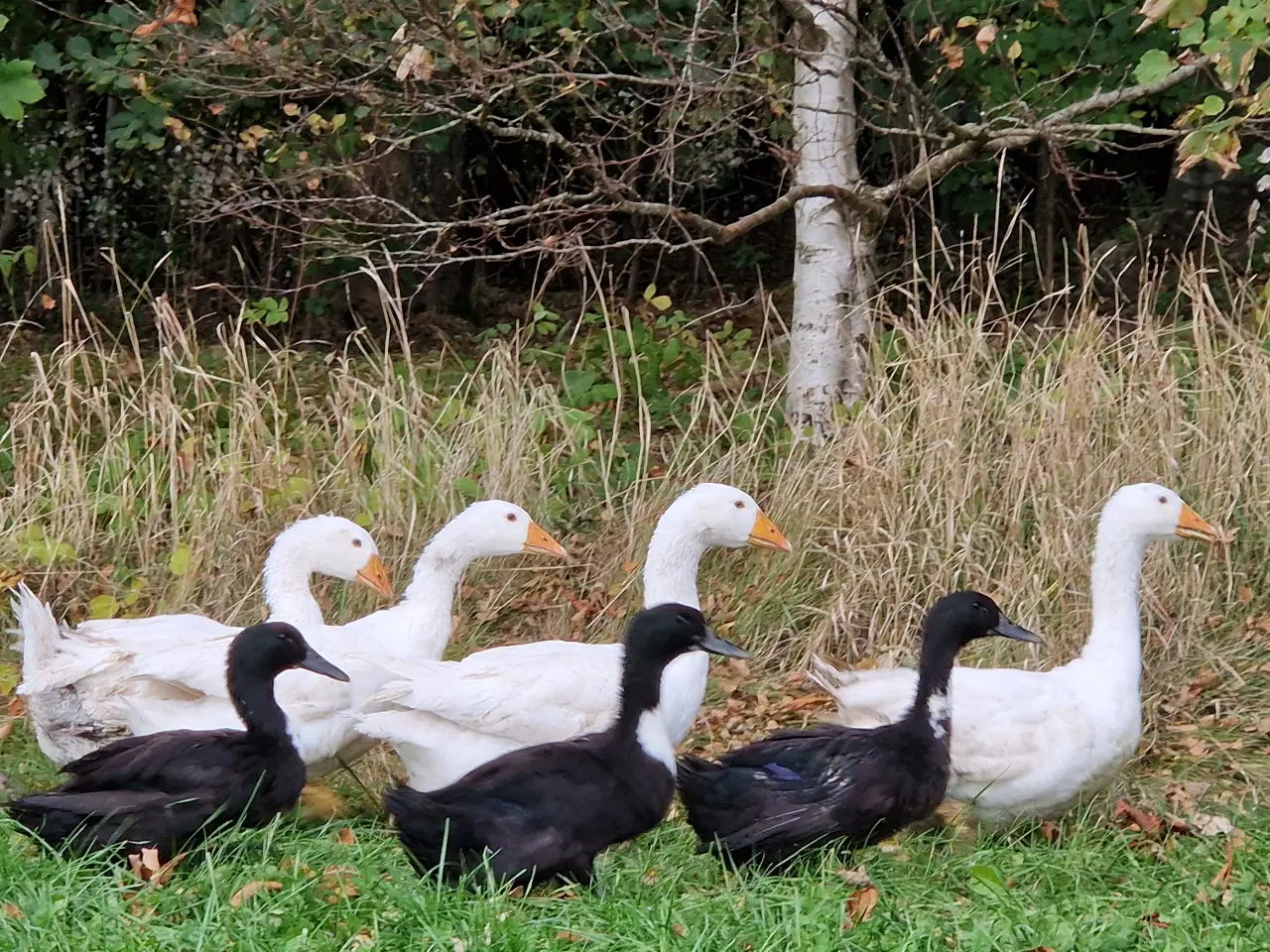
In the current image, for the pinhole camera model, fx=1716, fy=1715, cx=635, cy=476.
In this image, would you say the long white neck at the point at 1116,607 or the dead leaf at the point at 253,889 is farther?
the long white neck at the point at 1116,607

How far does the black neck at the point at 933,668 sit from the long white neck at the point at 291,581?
2.26m

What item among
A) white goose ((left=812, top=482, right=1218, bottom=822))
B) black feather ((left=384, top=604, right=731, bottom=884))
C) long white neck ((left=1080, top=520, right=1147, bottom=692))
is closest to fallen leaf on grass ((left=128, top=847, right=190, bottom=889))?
black feather ((left=384, top=604, right=731, bottom=884))

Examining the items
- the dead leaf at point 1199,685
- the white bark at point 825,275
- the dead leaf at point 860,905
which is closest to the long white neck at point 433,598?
the dead leaf at point 860,905

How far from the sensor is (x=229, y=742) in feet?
16.0

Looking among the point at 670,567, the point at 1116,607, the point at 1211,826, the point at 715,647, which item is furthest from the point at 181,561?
the point at 1211,826

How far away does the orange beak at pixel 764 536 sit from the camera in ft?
21.5

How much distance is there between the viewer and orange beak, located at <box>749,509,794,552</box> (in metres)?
6.55

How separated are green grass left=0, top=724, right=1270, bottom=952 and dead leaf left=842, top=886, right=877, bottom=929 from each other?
0.02 metres

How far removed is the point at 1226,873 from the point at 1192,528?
1717mm

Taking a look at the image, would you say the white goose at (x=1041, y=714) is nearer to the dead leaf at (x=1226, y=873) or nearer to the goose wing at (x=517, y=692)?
the dead leaf at (x=1226, y=873)

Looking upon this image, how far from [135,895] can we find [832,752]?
2017 mm

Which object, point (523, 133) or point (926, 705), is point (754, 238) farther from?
point (926, 705)

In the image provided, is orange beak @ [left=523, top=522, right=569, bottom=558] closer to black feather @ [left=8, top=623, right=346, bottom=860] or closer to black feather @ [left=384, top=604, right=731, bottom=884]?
black feather @ [left=8, top=623, right=346, bottom=860]

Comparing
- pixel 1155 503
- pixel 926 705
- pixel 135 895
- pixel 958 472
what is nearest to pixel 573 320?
pixel 958 472
